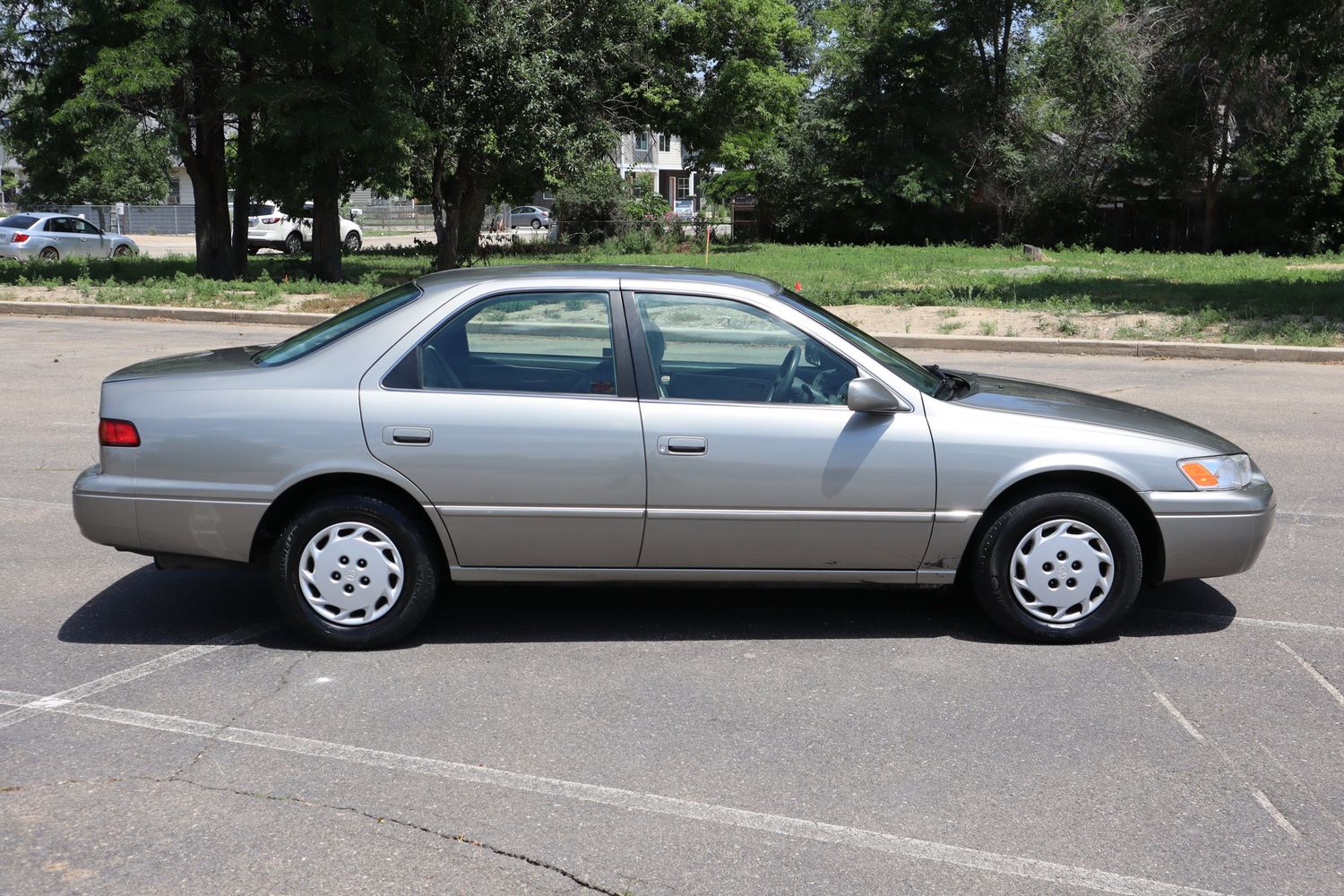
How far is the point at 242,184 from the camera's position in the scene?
24672mm

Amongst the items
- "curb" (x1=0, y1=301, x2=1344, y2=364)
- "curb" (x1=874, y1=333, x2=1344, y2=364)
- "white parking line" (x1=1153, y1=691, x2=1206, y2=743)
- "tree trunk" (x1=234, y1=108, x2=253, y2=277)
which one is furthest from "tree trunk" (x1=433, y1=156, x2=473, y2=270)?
"white parking line" (x1=1153, y1=691, x2=1206, y2=743)

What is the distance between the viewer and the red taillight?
5.17m

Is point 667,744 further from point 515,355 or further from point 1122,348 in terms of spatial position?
point 1122,348

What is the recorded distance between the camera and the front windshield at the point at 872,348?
5.43m

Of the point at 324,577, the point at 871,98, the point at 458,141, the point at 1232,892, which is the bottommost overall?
the point at 1232,892

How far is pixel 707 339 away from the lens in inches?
215

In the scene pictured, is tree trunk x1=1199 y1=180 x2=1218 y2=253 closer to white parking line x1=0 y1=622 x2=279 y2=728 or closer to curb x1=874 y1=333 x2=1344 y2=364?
curb x1=874 y1=333 x2=1344 y2=364

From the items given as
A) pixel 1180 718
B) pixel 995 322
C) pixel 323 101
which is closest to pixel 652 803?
pixel 1180 718

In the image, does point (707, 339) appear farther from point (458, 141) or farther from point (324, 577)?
point (458, 141)

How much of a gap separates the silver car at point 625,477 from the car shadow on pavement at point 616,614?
0.34 meters

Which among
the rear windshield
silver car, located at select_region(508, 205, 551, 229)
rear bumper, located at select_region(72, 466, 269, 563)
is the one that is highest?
silver car, located at select_region(508, 205, 551, 229)

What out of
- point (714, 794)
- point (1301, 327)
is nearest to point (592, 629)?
point (714, 794)

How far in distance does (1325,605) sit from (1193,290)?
1675cm

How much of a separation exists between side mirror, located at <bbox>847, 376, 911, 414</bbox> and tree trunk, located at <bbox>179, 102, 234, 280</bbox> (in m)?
22.3
